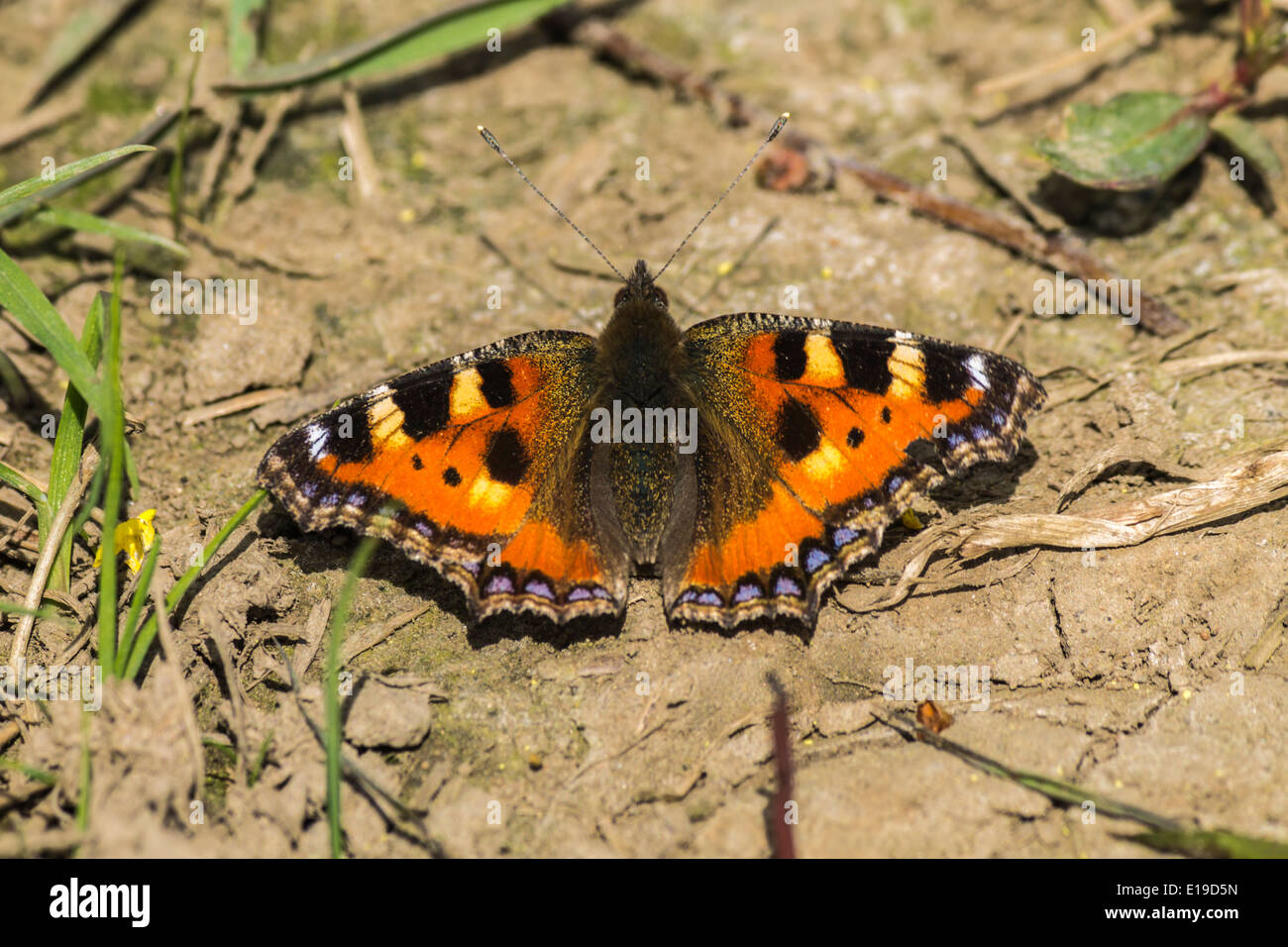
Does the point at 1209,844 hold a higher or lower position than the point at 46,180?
lower

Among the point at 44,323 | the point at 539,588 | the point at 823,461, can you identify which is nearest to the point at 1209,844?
the point at 823,461

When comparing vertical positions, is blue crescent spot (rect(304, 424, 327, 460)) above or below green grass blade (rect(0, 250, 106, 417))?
below

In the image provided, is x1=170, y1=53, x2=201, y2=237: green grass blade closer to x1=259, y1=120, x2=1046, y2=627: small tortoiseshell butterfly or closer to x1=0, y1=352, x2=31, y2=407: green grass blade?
x1=0, y1=352, x2=31, y2=407: green grass blade

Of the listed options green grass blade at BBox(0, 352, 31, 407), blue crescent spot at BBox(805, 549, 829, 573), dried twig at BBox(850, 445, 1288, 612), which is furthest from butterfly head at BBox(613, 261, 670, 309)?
green grass blade at BBox(0, 352, 31, 407)

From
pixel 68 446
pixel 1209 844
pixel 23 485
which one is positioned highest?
pixel 68 446
